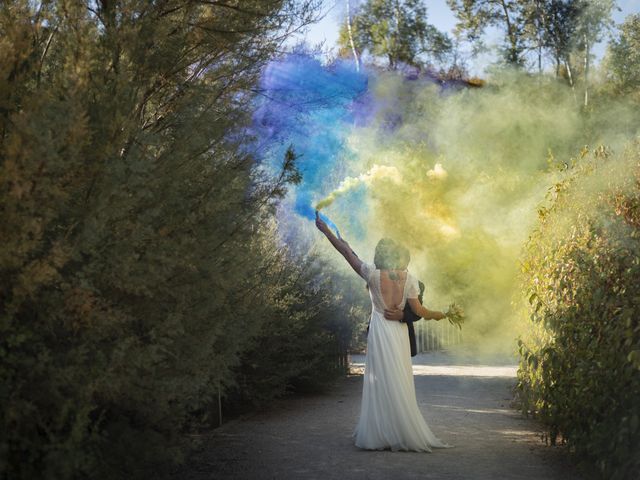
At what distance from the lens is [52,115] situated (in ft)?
14.2

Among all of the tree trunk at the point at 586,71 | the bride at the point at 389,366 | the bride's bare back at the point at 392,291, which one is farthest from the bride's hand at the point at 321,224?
the tree trunk at the point at 586,71

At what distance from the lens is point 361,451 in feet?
27.3

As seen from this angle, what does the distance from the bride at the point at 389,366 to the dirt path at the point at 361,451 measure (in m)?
0.21

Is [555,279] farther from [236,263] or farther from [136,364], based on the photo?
[136,364]

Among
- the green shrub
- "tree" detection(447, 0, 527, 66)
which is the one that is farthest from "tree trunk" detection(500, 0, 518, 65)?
the green shrub

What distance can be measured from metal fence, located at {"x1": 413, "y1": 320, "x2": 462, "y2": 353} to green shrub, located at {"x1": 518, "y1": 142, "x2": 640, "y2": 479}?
15.8 m

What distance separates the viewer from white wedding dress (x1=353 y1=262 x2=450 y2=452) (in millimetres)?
8453

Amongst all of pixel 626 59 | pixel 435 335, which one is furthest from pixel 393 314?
pixel 626 59

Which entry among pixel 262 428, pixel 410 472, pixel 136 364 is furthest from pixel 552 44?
pixel 136 364

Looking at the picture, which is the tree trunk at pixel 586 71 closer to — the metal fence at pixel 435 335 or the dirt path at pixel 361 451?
the metal fence at pixel 435 335

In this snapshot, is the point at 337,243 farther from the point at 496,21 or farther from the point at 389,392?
the point at 496,21

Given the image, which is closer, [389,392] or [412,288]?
[389,392]

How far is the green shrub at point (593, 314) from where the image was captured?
5957mm

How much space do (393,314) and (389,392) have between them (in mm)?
799
